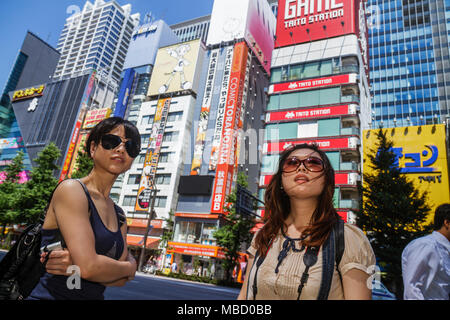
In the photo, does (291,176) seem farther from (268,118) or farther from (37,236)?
(268,118)

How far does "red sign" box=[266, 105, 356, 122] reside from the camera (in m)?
27.1

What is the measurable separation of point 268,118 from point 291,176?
96.4 ft

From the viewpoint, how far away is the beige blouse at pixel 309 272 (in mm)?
1367

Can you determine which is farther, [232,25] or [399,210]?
[232,25]

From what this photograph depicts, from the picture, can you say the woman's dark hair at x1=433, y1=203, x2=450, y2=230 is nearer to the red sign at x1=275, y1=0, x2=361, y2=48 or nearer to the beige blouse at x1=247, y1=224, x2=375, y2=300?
the beige blouse at x1=247, y1=224, x2=375, y2=300

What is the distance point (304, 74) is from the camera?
30781mm

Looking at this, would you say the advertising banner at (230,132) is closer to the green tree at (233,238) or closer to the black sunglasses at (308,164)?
the green tree at (233,238)

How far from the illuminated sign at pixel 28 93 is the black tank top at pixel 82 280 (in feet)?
245

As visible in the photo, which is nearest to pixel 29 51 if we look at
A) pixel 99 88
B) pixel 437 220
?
pixel 99 88

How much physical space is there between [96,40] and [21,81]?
3780 cm

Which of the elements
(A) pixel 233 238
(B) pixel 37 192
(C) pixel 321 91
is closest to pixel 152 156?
(B) pixel 37 192

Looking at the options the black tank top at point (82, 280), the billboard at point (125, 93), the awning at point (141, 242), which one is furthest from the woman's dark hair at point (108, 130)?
the billboard at point (125, 93)

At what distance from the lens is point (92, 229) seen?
4.71 feet
